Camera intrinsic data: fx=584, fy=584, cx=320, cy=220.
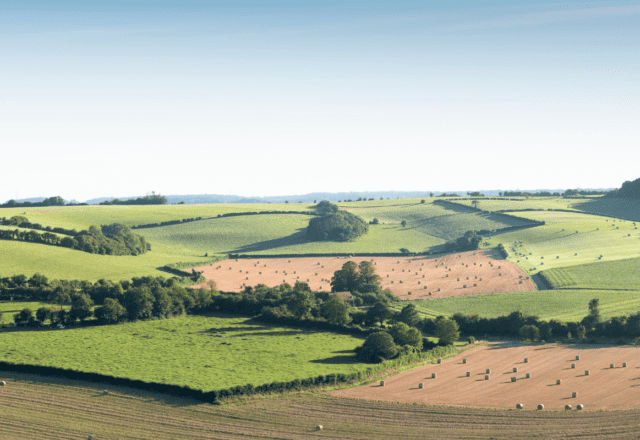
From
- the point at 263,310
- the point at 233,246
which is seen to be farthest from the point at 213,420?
the point at 233,246

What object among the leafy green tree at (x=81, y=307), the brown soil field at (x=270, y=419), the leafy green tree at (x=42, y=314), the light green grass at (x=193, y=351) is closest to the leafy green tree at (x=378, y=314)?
the light green grass at (x=193, y=351)

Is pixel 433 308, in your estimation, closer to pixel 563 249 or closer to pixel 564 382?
pixel 564 382

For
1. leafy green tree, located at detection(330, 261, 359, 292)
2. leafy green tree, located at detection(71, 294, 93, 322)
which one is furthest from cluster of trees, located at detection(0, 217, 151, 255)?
leafy green tree, located at detection(330, 261, 359, 292)

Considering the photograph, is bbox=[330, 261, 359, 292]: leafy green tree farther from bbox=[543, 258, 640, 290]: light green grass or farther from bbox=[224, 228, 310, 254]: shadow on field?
bbox=[224, 228, 310, 254]: shadow on field

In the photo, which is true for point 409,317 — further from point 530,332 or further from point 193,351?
point 193,351

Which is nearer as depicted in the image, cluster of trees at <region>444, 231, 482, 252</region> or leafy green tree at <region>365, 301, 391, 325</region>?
leafy green tree at <region>365, 301, 391, 325</region>

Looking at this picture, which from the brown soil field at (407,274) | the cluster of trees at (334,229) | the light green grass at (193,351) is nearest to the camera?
the light green grass at (193,351)

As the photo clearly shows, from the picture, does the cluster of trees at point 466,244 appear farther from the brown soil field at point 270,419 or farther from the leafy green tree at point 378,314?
the brown soil field at point 270,419
